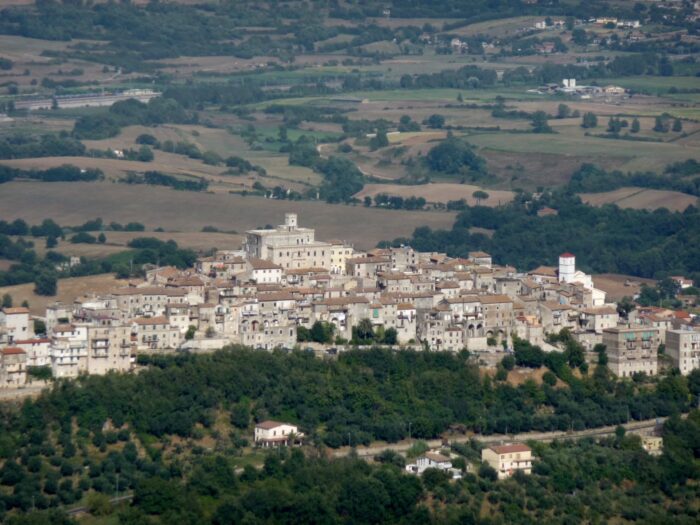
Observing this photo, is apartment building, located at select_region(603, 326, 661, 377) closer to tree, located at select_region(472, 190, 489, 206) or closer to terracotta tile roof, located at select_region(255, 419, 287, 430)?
terracotta tile roof, located at select_region(255, 419, 287, 430)

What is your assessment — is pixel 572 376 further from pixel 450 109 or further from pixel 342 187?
pixel 450 109

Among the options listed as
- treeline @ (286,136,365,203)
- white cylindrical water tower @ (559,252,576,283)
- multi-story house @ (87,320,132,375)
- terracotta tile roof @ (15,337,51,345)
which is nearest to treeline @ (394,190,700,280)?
treeline @ (286,136,365,203)

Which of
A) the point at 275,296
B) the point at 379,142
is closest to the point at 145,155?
the point at 379,142

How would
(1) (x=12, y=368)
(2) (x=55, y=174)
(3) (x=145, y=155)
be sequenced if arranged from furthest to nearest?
(3) (x=145, y=155)
(2) (x=55, y=174)
(1) (x=12, y=368)

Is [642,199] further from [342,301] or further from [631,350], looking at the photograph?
[342,301]

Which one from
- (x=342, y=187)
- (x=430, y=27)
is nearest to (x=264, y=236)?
(x=342, y=187)
